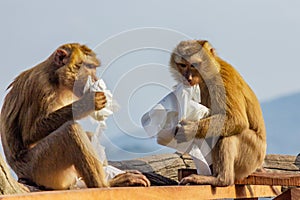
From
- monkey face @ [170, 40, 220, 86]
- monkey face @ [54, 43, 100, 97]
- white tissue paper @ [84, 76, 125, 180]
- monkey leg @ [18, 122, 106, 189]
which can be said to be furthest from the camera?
monkey face @ [170, 40, 220, 86]

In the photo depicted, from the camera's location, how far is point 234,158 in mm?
4617

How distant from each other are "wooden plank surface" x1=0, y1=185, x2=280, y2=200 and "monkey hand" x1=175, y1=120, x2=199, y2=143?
314 millimetres

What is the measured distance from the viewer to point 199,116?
14.1ft

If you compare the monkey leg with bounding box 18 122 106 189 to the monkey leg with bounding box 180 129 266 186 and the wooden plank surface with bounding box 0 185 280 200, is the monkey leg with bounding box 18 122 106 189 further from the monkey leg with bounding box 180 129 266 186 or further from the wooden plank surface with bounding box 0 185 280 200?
the monkey leg with bounding box 180 129 266 186

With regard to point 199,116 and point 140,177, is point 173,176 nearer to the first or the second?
point 199,116

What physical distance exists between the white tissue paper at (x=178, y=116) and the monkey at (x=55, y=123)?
1.00ft

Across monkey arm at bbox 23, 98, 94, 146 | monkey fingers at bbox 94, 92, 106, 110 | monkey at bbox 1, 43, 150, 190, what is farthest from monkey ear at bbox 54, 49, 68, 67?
monkey fingers at bbox 94, 92, 106, 110

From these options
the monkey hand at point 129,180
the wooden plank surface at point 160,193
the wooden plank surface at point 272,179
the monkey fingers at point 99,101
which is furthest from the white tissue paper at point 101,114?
the wooden plank surface at point 272,179

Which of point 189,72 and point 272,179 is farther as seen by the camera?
point 272,179

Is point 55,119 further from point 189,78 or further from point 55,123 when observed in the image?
point 189,78

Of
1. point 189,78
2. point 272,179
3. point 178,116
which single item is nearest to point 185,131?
point 178,116

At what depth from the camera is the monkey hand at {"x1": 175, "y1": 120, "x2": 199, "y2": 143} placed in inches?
162

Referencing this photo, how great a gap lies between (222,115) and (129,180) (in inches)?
42.6

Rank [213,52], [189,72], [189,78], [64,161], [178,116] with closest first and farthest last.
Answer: [64,161], [178,116], [189,78], [189,72], [213,52]
